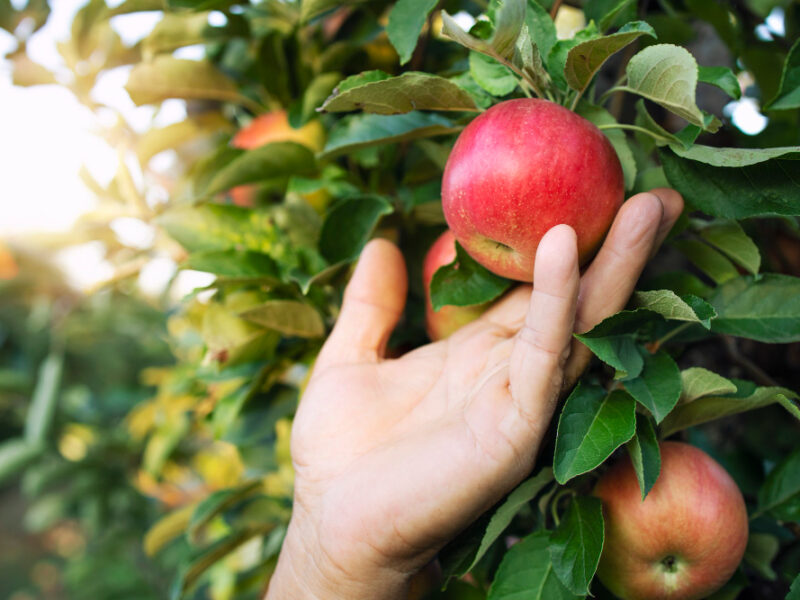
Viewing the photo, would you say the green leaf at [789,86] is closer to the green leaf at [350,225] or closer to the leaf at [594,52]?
the leaf at [594,52]

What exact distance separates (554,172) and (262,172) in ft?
1.39

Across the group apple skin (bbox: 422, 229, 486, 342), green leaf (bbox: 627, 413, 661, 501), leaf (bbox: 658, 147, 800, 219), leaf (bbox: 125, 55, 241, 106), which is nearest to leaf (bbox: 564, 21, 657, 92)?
leaf (bbox: 658, 147, 800, 219)

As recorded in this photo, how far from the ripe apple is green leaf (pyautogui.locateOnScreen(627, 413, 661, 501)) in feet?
1.79

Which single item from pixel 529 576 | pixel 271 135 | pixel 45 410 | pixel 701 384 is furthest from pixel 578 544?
pixel 45 410

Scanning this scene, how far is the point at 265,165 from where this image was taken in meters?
0.73

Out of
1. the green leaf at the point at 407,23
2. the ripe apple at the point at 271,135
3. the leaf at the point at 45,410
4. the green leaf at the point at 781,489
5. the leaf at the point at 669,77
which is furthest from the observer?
the leaf at the point at 45,410

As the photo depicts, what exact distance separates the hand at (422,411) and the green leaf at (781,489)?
34cm

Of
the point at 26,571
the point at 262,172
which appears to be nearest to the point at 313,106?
the point at 262,172

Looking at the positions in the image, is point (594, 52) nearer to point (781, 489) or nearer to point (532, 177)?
point (532, 177)

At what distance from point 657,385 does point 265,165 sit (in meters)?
0.53

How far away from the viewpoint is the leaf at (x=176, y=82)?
85cm

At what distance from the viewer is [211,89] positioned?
909mm

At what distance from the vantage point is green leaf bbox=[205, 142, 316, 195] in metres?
0.71

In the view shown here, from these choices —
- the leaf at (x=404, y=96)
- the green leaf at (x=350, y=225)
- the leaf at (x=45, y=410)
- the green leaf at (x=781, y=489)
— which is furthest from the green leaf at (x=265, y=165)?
the leaf at (x=45, y=410)
